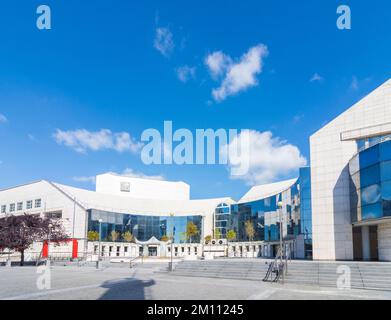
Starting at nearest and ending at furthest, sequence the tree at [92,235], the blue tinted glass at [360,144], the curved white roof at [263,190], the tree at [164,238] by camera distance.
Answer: the blue tinted glass at [360,144] < the tree at [92,235] < the curved white roof at [263,190] < the tree at [164,238]

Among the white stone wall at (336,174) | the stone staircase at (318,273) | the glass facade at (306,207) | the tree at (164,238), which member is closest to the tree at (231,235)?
the tree at (164,238)

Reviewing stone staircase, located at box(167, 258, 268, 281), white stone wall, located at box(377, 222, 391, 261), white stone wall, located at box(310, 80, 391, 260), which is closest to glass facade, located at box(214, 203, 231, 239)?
white stone wall, located at box(310, 80, 391, 260)

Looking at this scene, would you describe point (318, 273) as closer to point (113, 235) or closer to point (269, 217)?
point (269, 217)

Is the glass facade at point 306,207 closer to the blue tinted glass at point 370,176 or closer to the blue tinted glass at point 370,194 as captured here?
the blue tinted glass at point 370,176

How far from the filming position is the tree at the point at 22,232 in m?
50.5

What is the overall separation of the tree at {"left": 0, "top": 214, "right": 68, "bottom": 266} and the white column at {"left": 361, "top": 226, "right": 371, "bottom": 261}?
4167 cm

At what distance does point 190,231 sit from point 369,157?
239 feet

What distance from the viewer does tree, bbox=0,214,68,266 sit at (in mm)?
50531

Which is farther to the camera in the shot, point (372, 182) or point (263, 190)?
point (263, 190)

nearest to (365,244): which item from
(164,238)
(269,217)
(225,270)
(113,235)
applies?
(225,270)

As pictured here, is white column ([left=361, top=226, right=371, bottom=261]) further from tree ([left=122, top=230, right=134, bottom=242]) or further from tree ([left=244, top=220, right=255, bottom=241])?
tree ([left=122, top=230, right=134, bottom=242])

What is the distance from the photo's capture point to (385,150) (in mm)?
28203

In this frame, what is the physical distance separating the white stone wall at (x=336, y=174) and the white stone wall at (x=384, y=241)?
278cm
